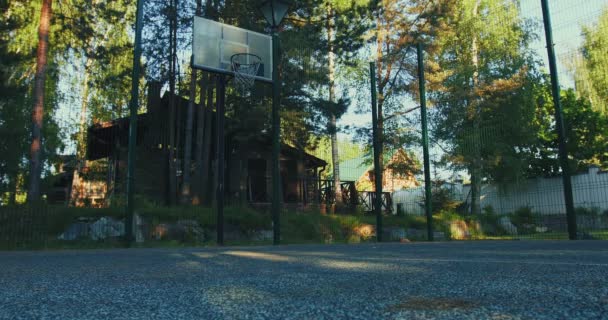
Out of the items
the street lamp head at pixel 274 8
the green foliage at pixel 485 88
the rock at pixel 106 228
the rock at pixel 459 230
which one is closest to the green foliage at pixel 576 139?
the green foliage at pixel 485 88

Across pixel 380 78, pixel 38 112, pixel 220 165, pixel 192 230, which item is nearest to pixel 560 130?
pixel 220 165

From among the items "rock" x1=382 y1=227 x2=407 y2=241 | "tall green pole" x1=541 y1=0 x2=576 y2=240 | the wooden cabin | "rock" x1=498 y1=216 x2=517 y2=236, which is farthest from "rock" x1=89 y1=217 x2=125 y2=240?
"rock" x1=498 y1=216 x2=517 y2=236

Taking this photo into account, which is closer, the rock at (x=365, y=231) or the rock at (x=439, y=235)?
the rock at (x=365, y=231)

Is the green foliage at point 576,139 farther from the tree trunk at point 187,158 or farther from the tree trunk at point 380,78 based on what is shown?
the tree trunk at point 187,158

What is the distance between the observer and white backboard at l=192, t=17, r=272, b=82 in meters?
11.5

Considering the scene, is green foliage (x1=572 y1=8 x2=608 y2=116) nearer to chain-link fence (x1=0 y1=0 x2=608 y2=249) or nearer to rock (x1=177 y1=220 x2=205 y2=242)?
chain-link fence (x1=0 y1=0 x2=608 y2=249)

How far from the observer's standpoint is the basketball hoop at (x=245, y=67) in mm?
11891

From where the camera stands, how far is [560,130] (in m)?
11.6

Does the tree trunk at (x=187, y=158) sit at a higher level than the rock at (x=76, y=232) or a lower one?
higher

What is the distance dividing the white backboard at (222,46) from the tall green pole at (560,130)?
7.25 meters

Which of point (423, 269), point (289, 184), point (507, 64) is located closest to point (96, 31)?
point (289, 184)

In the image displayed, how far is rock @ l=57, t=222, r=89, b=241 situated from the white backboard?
509 centimetres

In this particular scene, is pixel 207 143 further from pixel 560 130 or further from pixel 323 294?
pixel 323 294

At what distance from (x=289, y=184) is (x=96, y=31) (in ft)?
37.2
